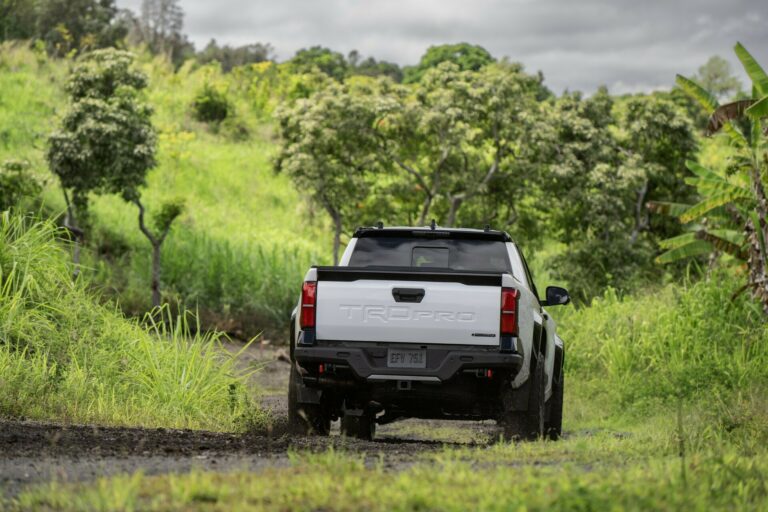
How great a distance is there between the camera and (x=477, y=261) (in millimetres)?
10805

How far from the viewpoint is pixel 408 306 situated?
930 cm

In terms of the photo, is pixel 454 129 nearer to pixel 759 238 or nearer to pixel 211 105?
pixel 759 238

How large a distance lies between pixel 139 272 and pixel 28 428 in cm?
2019

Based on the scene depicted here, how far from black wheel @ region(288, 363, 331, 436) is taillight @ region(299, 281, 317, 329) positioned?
2.05 feet

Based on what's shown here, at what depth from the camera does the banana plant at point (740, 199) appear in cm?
1769

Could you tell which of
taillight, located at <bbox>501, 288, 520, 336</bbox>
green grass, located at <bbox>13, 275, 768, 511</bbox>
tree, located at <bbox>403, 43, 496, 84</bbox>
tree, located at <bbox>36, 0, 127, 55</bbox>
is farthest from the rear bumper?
tree, located at <bbox>403, 43, 496, 84</bbox>

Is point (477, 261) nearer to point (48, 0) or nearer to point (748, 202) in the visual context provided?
point (748, 202)

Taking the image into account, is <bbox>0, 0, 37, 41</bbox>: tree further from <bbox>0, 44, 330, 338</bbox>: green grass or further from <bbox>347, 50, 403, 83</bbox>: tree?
<bbox>347, 50, 403, 83</bbox>: tree

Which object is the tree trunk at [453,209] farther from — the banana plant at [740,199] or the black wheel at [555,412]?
the black wheel at [555,412]

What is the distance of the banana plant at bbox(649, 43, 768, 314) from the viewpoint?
17.7m

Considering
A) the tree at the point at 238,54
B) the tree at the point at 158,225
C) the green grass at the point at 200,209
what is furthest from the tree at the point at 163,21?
the tree at the point at 158,225

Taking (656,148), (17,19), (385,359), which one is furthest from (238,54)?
(385,359)

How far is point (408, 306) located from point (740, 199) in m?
11.4

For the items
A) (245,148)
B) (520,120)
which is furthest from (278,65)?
(520,120)
